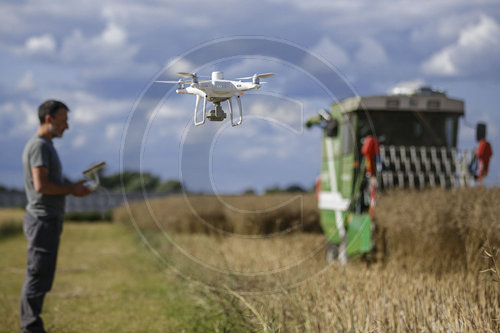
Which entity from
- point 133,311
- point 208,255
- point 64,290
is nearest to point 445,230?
point 208,255

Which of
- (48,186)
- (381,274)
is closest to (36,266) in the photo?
(48,186)

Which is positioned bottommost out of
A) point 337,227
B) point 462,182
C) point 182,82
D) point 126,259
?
point 126,259

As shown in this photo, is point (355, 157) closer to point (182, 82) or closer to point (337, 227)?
point (337, 227)

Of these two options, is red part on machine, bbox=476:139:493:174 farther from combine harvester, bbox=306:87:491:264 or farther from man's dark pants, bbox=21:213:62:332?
man's dark pants, bbox=21:213:62:332

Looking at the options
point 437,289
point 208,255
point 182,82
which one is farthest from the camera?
point 208,255

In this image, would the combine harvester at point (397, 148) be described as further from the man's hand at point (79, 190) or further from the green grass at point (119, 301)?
the man's hand at point (79, 190)

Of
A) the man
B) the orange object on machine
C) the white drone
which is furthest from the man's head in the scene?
the orange object on machine

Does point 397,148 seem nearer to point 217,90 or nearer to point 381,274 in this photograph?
point 381,274

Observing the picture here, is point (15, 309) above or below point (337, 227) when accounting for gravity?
below
